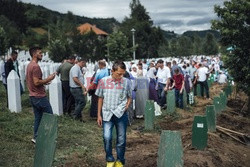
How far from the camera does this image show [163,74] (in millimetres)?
14906

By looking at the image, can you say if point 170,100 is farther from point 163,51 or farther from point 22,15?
point 22,15

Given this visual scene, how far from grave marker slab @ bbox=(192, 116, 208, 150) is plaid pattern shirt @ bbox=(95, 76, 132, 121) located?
90.9 inches

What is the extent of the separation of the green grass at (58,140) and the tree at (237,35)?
6647 millimetres

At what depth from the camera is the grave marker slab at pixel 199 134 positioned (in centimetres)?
834

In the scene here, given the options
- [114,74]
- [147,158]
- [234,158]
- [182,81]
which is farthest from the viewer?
[182,81]

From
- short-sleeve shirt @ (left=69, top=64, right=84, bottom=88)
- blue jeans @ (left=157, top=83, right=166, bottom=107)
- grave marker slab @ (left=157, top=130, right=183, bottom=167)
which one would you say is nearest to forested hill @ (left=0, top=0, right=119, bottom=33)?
blue jeans @ (left=157, top=83, right=166, bottom=107)

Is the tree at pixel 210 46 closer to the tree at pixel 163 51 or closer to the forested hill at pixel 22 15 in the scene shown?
the tree at pixel 163 51

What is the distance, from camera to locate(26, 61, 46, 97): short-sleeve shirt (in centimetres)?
766

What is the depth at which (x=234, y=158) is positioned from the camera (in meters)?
8.88

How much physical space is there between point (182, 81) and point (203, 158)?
7.87m

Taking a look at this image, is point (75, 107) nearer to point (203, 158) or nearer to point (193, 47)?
point (203, 158)

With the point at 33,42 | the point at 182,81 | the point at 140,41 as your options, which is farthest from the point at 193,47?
the point at 182,81

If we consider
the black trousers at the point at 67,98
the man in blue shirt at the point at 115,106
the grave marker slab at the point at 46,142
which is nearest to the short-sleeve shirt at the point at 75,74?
the black trousers at the point at 67,98

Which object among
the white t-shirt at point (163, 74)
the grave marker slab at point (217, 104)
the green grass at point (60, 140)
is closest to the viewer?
the green grass at point (60, 140)
